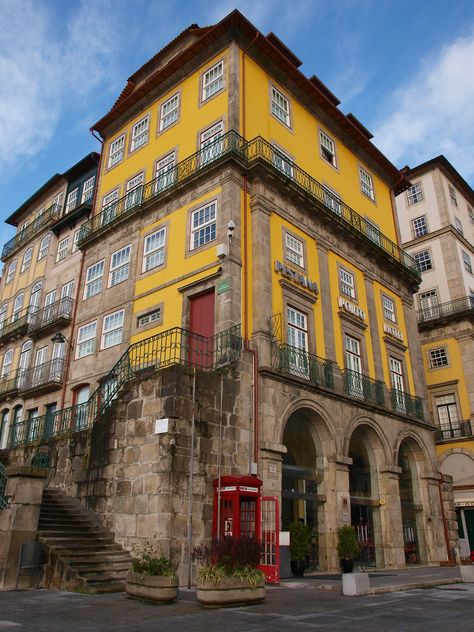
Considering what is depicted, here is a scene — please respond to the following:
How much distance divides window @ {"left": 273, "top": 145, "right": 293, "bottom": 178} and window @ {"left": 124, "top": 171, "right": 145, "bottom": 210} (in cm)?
560

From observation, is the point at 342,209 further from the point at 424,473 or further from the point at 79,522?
the point at 79,522

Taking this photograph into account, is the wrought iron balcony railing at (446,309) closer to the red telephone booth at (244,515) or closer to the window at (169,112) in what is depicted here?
the window at (169,112)

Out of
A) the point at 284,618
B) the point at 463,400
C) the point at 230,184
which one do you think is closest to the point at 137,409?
the point at 284,618

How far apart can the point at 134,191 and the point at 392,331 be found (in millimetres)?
12081

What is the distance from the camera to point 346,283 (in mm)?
20906

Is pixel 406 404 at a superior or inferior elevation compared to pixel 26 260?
inferior

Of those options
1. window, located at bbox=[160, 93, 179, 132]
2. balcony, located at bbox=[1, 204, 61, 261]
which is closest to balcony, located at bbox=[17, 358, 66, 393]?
balcony, located at bbox=[1, 204, 61, 261]

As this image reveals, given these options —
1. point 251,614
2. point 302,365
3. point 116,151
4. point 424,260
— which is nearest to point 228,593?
point 251,614

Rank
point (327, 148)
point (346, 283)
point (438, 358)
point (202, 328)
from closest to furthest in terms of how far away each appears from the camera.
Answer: point (202, 328) < point (346, 283) < point (327, 148) < point (438, 358)

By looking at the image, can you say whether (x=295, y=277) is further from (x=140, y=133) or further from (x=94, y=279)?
(x=140, y=133)

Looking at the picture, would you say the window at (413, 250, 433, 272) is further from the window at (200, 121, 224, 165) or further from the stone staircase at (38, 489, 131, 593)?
the stone staircase at (38, 489, 131, 593)

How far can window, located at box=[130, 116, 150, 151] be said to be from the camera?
76.9 ft

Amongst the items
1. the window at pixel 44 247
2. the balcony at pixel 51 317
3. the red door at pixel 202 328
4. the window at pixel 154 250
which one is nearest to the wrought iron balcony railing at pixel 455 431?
the red door at pixel 202 328

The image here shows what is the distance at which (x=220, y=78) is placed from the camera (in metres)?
20.3
